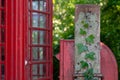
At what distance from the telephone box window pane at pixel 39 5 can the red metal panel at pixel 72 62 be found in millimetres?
963

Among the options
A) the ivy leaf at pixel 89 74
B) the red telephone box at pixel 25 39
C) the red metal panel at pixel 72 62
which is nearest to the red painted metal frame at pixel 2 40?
the red telephone box at pixel 25 39

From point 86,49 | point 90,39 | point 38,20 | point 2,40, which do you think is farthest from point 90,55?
point 2,40

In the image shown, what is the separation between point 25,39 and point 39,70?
0.73m

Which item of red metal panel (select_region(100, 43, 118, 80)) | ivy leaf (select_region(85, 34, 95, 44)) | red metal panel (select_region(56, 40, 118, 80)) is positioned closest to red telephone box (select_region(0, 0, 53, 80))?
red metal panel (select_region(56, 40, 118, 80))

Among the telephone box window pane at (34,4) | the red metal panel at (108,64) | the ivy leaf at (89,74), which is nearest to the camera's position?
the ivy leaf at (89,74)

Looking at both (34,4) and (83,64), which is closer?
(83,64)

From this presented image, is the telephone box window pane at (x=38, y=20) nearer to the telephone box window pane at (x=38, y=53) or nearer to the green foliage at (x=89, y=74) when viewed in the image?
the telephone box window pane at (x=38, y=53)

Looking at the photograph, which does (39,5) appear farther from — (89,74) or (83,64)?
(89,74)

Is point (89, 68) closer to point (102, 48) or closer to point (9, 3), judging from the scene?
point (102, 48)

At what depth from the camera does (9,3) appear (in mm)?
6156

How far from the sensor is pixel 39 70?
6754 millimetres

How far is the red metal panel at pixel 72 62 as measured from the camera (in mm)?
6066

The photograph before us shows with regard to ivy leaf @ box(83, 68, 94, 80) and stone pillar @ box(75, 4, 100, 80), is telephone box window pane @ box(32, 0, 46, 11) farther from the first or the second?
ivy leaf @ box(83, 68, 94, 80)

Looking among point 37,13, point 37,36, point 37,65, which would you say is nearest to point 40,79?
point 37,65
